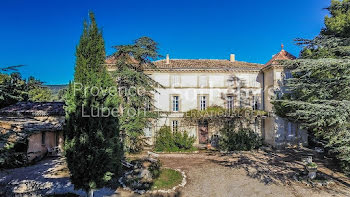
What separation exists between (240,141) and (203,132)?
4.50 metres

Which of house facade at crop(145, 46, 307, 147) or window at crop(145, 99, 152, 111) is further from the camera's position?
house facade at crop(145, 46, 307, 147)

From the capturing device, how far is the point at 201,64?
23.2 meters

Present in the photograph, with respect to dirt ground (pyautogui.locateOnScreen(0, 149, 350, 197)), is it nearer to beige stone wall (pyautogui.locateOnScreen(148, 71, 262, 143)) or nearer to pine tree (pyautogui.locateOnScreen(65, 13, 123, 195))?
pine tree (pyautogui.locateOnScreen(65, 13, 123, 195))

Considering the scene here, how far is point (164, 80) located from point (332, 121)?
15.7m

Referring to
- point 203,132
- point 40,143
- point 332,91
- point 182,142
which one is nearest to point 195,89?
point 203,132

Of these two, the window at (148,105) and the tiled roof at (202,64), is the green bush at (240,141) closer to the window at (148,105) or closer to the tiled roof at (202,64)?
the tiled roof at (202,64)

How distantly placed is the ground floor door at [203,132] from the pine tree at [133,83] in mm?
7563

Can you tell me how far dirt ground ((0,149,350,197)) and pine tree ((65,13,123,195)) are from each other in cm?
251

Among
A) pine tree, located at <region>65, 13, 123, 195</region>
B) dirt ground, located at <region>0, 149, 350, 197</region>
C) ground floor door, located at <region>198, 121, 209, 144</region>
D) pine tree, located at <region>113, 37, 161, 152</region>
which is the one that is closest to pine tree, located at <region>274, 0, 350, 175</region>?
dirt ground, located at <region>0, 149, 350, 197</region>

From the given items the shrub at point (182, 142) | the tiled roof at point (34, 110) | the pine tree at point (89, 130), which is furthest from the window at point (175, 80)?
the pine tree at point (89, 130)

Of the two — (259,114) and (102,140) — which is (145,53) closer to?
(102,140)

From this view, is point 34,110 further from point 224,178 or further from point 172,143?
point 224,178

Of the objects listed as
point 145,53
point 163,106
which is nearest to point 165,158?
point 163,106

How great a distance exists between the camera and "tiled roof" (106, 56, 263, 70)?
22.2 m
